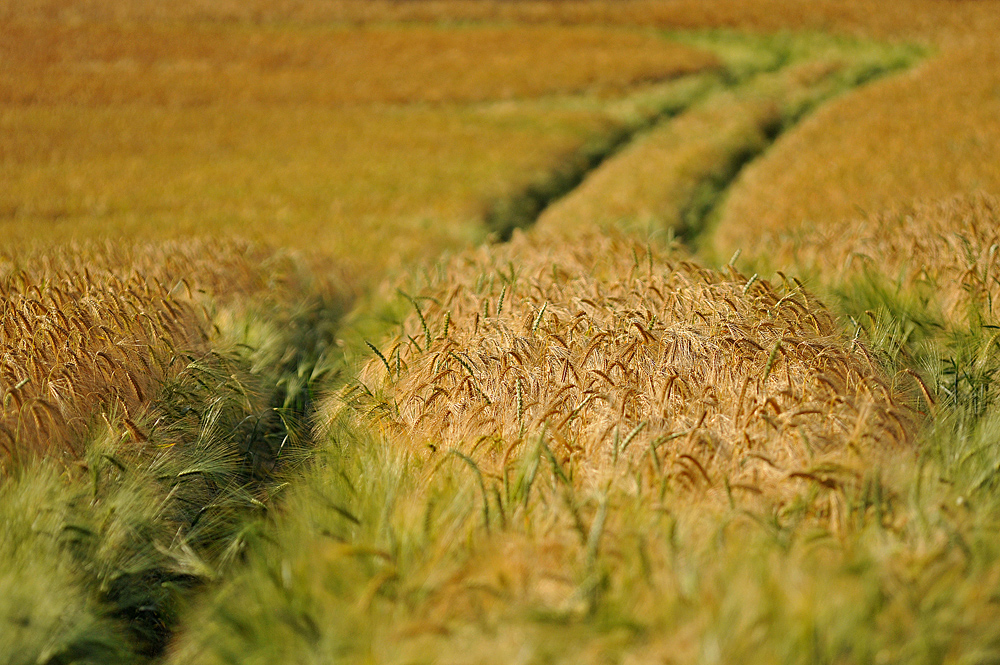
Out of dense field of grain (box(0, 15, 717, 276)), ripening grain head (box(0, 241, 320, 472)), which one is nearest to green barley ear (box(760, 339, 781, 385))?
ripening grain head (box(0, 241, 320, 472))

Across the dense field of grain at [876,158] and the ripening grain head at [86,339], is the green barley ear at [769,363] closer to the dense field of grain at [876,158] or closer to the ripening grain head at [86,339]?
the ripening grain head at [86,339]

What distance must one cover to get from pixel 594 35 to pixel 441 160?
47.4 ft

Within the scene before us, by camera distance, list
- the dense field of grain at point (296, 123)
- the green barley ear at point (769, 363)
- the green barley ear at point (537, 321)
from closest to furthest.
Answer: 1. the green barley ear at point (769, 363)
2. the green barley ear at point (537, 321)
3. the dense field of grain at point (296, 123)

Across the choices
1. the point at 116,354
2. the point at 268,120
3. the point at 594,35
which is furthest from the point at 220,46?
the point at 116,354

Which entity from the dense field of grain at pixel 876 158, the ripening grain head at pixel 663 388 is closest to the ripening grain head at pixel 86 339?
the ripening grain head at pixel 663 388

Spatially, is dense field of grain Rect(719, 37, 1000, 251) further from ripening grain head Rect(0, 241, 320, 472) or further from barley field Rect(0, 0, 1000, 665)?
ripening grain head Rect(0, 241, 320, 472)

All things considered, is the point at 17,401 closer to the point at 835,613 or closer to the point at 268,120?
the point at 835,613

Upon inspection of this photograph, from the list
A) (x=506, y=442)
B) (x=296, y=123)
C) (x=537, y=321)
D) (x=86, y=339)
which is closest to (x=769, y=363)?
(x=506, y=442)

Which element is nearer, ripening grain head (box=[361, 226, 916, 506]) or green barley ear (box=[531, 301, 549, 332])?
ripening grain head (box=[361, 226, 916, 506])

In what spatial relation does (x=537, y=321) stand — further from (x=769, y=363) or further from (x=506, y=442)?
(x=769, y=363)

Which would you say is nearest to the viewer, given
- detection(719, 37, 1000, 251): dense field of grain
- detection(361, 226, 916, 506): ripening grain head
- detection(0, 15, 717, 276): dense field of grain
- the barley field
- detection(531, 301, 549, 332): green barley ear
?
the barley field

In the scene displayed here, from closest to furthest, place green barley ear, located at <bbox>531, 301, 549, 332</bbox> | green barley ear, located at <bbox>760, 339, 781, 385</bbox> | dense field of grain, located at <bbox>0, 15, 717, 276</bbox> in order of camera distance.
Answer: green barley ear, located at <bbox>760, 339, 781, 385</bbox> → green barley ear, located at <bbox>531, 301, 549, 332</bbox> → dense field of grain, located at <bbox>0, 15, 717, 276</bbox>

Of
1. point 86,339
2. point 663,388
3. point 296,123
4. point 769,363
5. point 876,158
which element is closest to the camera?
point 769,363

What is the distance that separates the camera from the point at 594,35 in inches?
964
